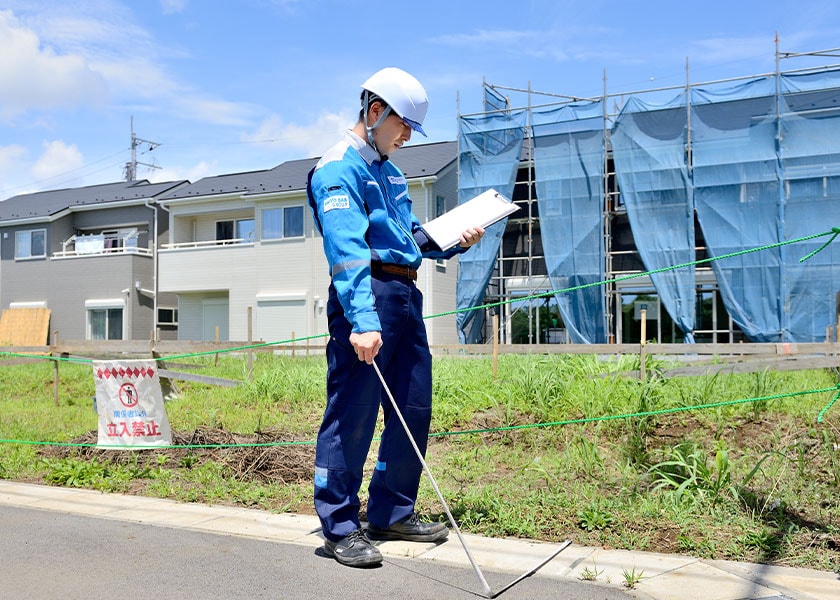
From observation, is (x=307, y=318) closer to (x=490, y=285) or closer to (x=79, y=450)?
(x=490, y=285)

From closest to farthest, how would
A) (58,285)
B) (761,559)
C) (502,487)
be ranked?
(761,559) → (502,487) → (58,285)

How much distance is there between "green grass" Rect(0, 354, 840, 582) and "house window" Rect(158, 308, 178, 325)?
1948 cm

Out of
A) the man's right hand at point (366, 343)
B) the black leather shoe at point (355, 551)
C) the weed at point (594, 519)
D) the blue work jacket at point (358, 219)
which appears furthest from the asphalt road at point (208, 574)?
the blue work jacket at point (358, 219)

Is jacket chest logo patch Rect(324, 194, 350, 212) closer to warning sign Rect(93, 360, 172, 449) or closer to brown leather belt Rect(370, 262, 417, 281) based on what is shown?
brown leather belt Rect(370, 262, 417, 281)

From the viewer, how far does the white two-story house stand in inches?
927

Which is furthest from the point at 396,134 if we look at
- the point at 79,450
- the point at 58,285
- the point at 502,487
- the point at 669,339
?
the point at 58,285

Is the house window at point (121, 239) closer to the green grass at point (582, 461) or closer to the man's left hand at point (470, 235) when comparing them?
the green grass at point (582, 461)

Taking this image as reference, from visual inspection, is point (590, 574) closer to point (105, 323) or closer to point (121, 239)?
point (105, 323)

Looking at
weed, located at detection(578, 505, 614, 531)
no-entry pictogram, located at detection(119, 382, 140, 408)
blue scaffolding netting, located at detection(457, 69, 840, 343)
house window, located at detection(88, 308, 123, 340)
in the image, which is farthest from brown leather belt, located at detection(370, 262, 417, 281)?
house window, located at detection(88, 308, 123, 340)

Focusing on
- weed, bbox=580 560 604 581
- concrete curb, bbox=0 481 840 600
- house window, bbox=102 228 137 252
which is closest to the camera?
concrete curb, bbox=0 481 840 600

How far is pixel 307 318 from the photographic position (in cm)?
2383

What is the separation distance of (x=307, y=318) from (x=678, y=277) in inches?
441

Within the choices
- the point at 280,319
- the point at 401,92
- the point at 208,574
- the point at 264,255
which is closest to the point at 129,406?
the point at 208,574

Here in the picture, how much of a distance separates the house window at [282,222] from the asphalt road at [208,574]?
21.0m
